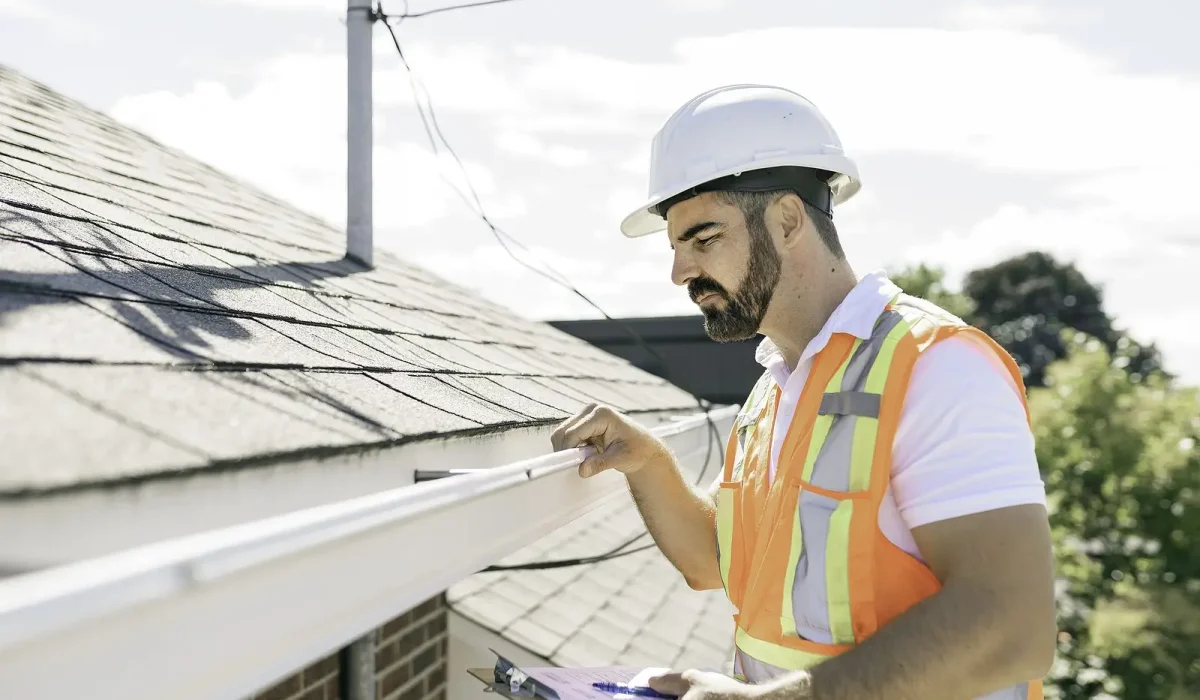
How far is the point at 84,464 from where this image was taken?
3.86 ft

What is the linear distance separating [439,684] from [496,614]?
0.48 m

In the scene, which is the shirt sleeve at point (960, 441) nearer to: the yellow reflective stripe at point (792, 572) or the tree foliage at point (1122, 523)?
the yellow reflective stripe at point (792, 572)

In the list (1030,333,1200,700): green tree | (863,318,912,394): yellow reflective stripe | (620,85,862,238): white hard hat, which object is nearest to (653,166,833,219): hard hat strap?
(620,85,862,238): white hard hat

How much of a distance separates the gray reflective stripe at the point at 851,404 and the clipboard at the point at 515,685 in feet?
2.81

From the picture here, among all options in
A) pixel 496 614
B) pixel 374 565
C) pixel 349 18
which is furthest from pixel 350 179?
pixel 374 565

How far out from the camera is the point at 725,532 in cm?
259

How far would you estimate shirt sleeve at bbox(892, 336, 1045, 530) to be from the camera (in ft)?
6.05

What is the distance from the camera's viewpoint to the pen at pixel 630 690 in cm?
230

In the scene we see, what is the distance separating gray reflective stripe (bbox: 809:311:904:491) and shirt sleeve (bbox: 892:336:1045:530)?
0.08 meters

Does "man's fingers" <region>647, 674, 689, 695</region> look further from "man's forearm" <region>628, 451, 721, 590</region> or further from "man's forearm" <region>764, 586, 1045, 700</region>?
"man's forearm" <region>628, 451, 721, 590</region>

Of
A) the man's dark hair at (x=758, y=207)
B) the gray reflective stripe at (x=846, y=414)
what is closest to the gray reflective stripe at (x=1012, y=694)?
the gray reflective stripe at (x=846, y=414)

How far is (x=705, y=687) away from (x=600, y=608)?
4.81 m

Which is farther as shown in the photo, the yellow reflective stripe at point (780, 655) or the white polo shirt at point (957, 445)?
the yellow reflective stripe at point (780, 655)

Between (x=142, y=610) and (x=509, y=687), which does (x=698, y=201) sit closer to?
(x=509, y=687)
